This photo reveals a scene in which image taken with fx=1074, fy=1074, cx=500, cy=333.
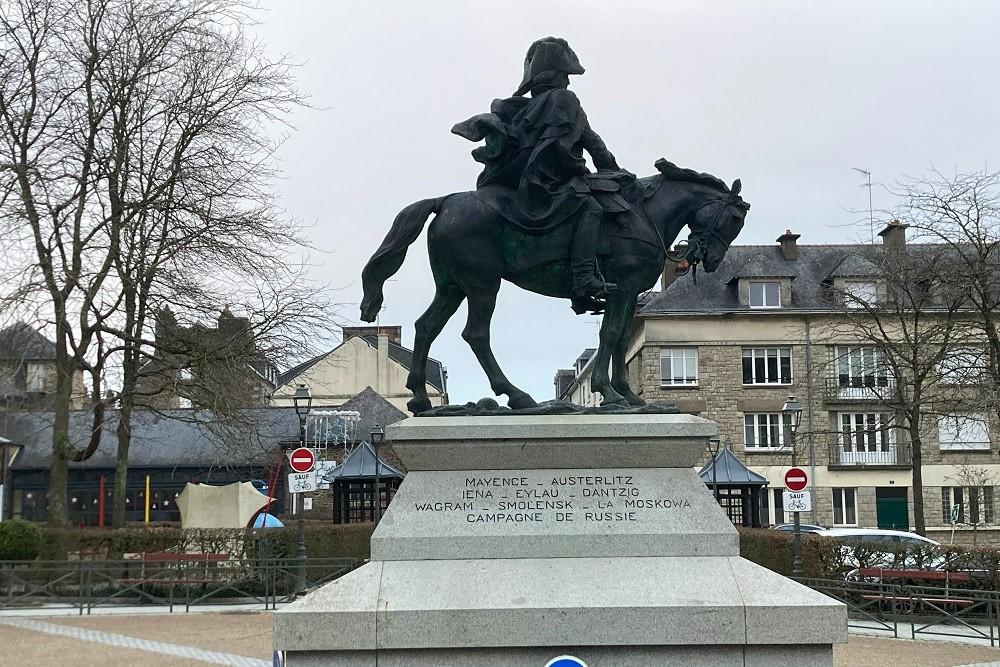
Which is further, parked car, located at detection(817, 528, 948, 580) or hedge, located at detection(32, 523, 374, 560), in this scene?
hedge, located at detection(32, 523, 374, 560)

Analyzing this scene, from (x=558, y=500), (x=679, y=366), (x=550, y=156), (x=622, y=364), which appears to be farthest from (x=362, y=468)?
(x=558, y=500)

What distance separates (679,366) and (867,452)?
8.20 metres

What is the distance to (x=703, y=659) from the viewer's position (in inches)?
269

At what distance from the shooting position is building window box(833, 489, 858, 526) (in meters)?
42.5

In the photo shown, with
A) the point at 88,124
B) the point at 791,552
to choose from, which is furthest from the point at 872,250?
the point at 88,124

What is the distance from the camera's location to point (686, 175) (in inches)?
357

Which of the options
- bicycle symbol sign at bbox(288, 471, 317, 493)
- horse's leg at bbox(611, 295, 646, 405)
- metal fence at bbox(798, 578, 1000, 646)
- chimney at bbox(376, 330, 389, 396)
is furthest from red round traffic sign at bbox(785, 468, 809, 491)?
chimney at bbox(376, 330, 389, 396)

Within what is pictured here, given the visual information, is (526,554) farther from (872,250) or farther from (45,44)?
(872,250)

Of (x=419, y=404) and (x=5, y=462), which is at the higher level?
(x=419, y=404)

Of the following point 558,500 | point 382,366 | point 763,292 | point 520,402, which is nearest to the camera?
point 558,500

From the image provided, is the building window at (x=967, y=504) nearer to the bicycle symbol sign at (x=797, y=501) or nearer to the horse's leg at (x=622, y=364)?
the bicycle symbol sign at (x=797, y=501)

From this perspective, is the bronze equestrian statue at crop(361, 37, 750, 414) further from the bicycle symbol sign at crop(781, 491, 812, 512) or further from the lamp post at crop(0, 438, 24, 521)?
the lamp post at crop(0, 438, 24, 521)

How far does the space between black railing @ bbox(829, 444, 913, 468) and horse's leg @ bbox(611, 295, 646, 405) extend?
1422 inches

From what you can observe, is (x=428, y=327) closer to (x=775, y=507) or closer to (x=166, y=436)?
(x=775, y=507)
